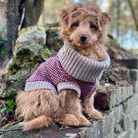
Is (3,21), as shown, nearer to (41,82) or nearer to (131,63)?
(41,82)

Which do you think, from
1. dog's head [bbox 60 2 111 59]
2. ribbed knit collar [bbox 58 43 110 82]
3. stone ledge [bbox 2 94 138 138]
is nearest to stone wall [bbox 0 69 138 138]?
stone ledge [bbox 2 94 138 138]

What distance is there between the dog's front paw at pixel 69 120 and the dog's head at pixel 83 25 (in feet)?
2.74

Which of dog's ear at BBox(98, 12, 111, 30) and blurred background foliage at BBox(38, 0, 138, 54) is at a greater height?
blurred background foliage at BBox(38, 0, 138, 54)

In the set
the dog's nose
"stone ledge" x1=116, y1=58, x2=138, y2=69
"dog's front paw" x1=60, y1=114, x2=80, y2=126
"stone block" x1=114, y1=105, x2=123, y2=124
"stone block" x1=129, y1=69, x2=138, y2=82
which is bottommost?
"stone block" x1=114, y1=105, x2=123, y2=124

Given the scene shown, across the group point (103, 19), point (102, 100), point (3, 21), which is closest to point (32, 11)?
point (3, 21)

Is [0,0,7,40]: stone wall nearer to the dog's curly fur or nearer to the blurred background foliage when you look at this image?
the dog's curly fur

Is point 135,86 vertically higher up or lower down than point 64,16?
lower down

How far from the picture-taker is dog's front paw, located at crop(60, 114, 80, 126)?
1923mm

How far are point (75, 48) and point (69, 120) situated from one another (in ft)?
2.86

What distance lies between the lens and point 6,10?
4.53 meters

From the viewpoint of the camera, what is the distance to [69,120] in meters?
1.95

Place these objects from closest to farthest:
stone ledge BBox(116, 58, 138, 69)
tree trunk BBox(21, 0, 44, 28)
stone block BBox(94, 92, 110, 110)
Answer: stone block BBox(94, 92, 110, 110) < stone ledge BBox(116, 58, 138, 69) < tree trunk BBox(21, 0, 44, 28)

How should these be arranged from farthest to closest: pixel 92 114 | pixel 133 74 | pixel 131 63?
pixel 131 63 < pixel 133 74 < pixel 92 114

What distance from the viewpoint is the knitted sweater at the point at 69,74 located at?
209 cm
